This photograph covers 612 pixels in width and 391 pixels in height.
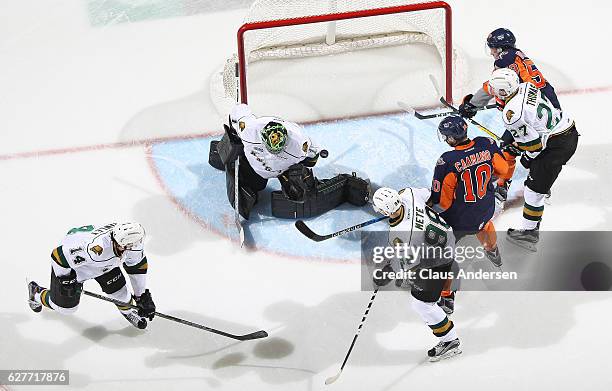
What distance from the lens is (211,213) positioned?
6.01 m

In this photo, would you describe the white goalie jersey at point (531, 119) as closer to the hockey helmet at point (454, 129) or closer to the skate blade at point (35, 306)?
the hockey helmet at point (454, 129)

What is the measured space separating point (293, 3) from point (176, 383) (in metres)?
2.99

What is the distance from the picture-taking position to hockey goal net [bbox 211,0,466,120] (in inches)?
270

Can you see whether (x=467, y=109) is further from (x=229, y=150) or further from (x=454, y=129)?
(x=229, y=150)

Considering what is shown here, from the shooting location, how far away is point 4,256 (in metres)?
5.81

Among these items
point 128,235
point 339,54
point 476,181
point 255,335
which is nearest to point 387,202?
point 476,181

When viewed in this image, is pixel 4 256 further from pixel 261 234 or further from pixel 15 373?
pixel 261 234

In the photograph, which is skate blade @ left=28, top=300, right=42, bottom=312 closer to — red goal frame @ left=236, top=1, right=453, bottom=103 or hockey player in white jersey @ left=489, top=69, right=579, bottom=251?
red goal frame @ left=236, top=1, right=453, bottom=103

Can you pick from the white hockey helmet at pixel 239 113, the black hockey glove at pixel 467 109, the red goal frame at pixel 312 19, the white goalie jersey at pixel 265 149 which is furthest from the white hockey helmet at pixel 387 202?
the red goal frame at pixel 312 19

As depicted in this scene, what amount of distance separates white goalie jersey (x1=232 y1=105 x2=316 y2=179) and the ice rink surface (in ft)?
1.13

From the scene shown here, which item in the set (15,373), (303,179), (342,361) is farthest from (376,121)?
(15,373)

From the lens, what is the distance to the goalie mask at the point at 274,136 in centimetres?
549

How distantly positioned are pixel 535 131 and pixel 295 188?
131 cm

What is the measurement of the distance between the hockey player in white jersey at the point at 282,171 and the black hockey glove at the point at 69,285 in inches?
47.1
